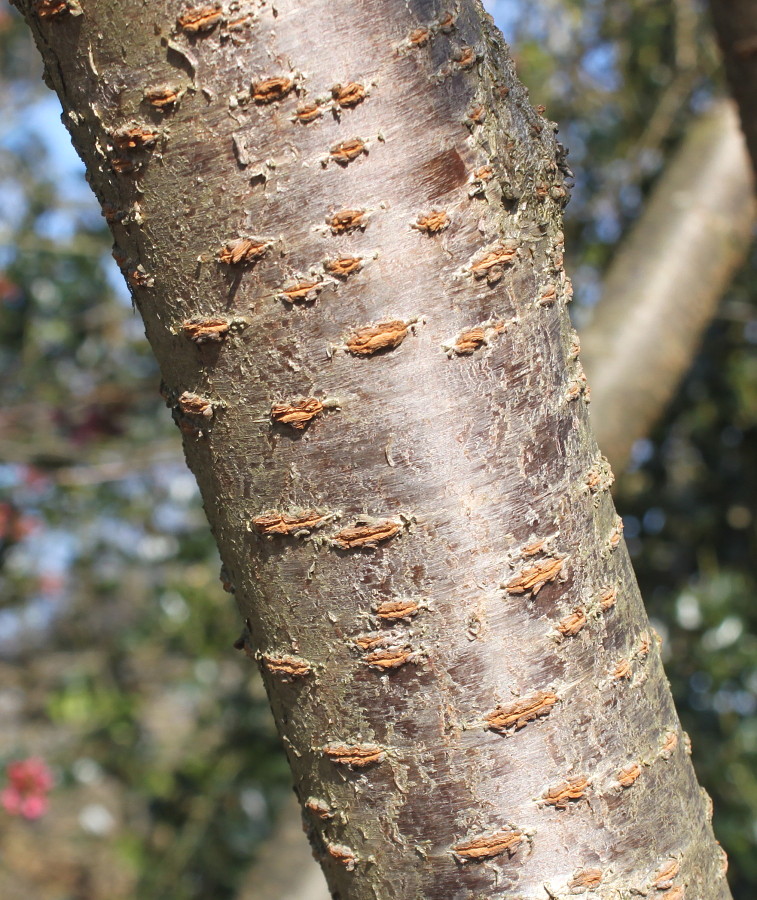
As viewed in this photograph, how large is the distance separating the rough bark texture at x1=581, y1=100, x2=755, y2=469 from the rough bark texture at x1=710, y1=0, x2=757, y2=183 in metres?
0.60

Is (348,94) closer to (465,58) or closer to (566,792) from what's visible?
(465,58)

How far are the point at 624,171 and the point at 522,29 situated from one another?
0.50 metres

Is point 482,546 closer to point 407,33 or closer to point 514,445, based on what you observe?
point 514,445

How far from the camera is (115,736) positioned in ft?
8.57

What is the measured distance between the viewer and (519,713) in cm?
42

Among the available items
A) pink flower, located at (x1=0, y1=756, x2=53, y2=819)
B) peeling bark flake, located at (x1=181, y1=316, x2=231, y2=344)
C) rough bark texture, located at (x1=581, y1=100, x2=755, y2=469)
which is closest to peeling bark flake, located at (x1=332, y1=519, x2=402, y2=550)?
peeling bark flake, located at (x1=181, y1=316, x2=231, y2=344)

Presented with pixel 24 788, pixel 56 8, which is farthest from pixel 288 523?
pixel 24 788

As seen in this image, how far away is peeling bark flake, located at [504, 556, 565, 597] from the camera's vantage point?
0.42 meters

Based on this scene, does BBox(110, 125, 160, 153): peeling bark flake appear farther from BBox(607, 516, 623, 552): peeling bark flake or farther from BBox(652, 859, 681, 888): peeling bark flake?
BBox(652, 859, 681, 888): peeling bark flake

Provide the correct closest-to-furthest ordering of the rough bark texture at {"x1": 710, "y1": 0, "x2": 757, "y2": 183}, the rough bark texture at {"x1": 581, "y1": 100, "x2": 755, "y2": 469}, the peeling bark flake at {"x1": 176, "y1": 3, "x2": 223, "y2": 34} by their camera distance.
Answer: the peeling bark flake at {"x1": 176, "y1": 3, "x2": 223, "y2": 34} < the rough bark texture at {"x1": 710, "y1": 0, "x2": 757, "y2": 183} < the rough bark texture at {"x1": 581, "y1": 100, "x2": 755, "y2": 469}

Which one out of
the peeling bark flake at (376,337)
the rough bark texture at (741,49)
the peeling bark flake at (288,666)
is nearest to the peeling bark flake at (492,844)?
the peeling bark flake at (288,666)

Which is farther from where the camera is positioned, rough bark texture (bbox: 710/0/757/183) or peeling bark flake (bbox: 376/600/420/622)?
rough bark texture (bbox: 710/0/757/183)

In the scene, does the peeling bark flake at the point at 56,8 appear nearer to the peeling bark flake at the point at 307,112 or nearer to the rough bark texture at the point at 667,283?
the peeling bark flake at the point at 307,112

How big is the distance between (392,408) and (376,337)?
32 millimetres
